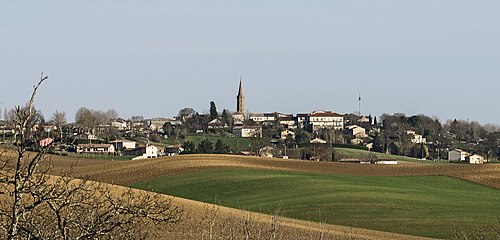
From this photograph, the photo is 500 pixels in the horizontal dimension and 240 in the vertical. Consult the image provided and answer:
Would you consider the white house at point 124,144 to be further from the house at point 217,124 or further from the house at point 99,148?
the house at point 217,124

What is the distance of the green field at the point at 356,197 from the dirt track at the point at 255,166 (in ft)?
7.82

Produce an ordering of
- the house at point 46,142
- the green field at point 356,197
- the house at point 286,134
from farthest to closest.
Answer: the house at point 286,134 → the green field at point 356,197 → the house at point 46,142

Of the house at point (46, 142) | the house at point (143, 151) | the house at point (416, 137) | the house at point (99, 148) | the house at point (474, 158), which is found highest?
the house at point (46, 142)

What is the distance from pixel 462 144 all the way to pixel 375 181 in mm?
107751

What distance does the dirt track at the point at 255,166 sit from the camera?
6619 centimetres

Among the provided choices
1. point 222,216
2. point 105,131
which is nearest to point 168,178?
point 222,216

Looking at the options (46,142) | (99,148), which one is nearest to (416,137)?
(99,148)

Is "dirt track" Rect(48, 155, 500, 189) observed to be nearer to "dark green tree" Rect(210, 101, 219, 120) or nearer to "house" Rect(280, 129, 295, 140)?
"house" Rect(280, 129, 295, 140)

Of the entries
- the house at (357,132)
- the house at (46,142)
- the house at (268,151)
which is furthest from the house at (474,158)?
the house at (46,142)

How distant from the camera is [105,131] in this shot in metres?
154

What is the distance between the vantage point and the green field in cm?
4153

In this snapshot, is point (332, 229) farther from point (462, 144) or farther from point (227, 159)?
point (462, 144)

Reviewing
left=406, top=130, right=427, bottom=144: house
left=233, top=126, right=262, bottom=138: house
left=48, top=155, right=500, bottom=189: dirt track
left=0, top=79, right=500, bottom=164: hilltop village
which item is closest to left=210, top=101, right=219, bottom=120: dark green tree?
left=0, top=79, right=500, bottom=164: hilltop village

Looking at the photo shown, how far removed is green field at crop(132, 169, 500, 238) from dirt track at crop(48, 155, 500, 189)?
238 cm
